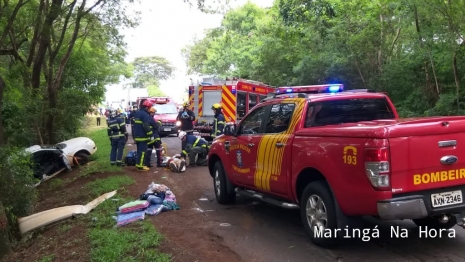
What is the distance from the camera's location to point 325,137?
4.59m

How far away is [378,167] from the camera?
13.0 feet

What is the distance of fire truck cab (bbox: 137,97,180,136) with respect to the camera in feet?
72.1

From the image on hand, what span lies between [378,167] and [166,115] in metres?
19.2

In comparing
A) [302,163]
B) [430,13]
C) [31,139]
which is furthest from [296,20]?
[302,163]

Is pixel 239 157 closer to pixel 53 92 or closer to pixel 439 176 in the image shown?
pixel 439 176

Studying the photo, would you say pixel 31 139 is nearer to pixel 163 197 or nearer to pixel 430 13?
pixel 163 197

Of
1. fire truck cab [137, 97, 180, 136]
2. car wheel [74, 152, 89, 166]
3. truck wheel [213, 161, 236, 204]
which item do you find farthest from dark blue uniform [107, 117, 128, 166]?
fire truck cab [137, 97, 180, 136]

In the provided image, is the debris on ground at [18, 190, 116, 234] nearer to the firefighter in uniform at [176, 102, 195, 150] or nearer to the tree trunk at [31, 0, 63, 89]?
the firefighter in uniform at [176, 102, 195, 150]

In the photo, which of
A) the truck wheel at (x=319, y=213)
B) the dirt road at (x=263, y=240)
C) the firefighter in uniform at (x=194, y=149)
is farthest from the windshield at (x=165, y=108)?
the truck wheel at (x=319, y=213)

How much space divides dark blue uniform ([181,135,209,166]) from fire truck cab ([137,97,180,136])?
30.9 ft

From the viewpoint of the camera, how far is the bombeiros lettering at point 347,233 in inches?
178

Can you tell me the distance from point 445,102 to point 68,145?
440 inches

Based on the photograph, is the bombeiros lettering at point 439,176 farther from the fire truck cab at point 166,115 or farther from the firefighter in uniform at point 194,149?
the fire truck cab at point 166,115

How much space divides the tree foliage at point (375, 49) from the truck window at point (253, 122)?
6781 mm
